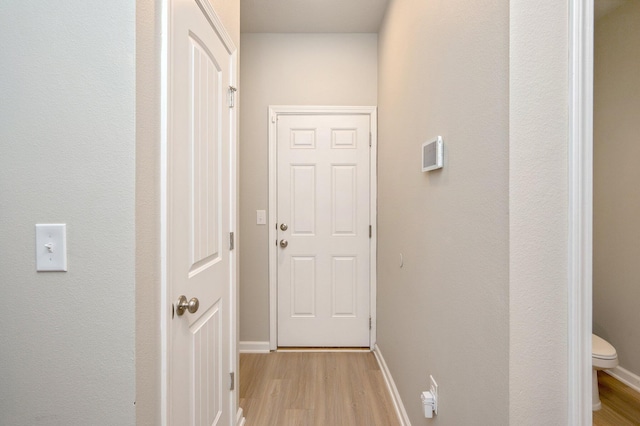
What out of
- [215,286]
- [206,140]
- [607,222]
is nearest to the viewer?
[607,222]

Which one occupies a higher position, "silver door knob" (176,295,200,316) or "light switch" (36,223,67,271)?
"light switch" (36,223,67,271)

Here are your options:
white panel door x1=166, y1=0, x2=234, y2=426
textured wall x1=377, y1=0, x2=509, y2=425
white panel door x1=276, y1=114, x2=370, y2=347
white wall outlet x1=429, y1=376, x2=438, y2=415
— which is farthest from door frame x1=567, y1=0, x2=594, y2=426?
white panel door x1=276, y1=114, x2=370, y2=347

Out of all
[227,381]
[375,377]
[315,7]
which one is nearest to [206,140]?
[227,381]

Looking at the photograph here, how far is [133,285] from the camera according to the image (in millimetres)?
897

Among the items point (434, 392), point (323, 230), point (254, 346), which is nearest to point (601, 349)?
point (434, 392)

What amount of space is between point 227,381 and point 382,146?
1961 mm

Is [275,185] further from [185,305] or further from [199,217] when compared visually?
[185,305]

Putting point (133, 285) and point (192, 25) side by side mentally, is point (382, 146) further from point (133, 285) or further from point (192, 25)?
point (133, 285)

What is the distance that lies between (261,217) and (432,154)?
6.07ft

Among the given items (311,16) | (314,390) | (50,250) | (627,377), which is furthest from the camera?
(311,16)

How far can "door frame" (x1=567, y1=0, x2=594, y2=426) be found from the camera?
2.82 ft

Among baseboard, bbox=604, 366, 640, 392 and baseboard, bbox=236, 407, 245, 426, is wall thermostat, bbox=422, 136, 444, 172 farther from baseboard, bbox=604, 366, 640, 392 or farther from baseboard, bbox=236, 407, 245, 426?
baseboard, bbox=236, 407, 245, 426

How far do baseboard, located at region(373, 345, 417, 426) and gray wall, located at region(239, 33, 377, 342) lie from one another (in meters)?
0.98

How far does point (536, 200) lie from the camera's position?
0.90m
